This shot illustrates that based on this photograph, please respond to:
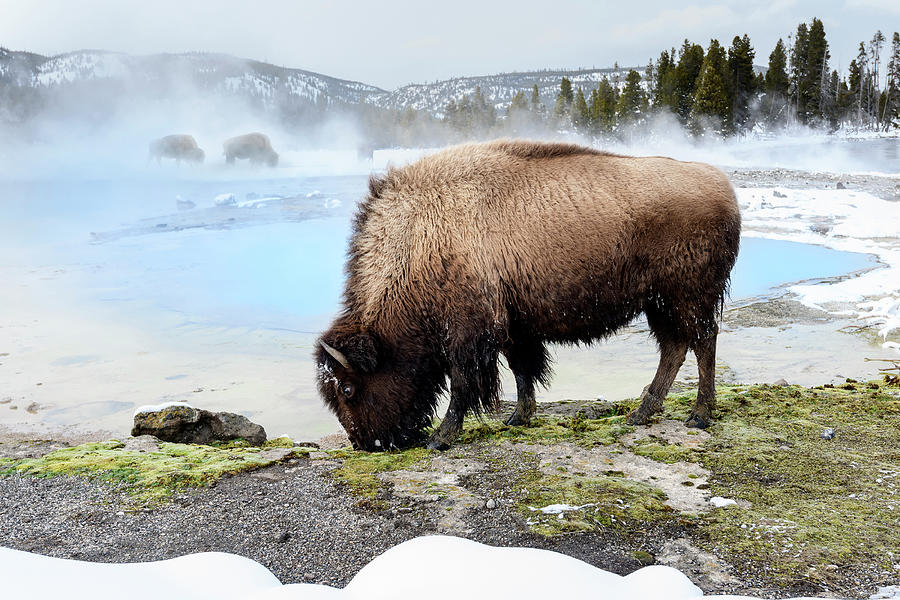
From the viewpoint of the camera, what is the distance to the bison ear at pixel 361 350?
5559mm

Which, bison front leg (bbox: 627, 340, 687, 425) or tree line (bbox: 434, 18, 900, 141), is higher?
tree line (bbox: 434, 18, 900, 141)

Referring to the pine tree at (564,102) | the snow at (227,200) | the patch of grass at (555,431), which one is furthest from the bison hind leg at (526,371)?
the pine tree at (564,102)

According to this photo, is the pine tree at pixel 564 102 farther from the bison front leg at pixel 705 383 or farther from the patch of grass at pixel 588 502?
the patch of grass at pixel 588 502

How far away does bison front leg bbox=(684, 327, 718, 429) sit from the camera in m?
6.18

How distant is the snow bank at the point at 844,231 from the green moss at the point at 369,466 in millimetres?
8067

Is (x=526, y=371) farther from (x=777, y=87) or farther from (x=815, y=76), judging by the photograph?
(x=815, y=76)

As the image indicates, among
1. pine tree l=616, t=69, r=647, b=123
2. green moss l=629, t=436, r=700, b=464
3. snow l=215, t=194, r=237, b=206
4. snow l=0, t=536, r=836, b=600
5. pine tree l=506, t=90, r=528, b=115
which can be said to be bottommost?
green moss l=629, t=436, r=700, b=464

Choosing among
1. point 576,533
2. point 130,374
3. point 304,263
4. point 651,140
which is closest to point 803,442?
point 576,533

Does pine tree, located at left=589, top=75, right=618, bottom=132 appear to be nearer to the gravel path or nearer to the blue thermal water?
the blue thermal water

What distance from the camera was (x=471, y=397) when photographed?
19.1ft

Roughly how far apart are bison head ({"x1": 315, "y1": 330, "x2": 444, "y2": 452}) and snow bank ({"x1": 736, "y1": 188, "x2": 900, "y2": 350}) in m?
7.82

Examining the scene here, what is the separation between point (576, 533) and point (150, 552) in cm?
251

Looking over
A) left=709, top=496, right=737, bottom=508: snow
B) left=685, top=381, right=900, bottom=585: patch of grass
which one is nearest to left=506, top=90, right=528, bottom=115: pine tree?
left=685, top=381, right=900, bottom=585: patch of grass

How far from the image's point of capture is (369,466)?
511 cm
